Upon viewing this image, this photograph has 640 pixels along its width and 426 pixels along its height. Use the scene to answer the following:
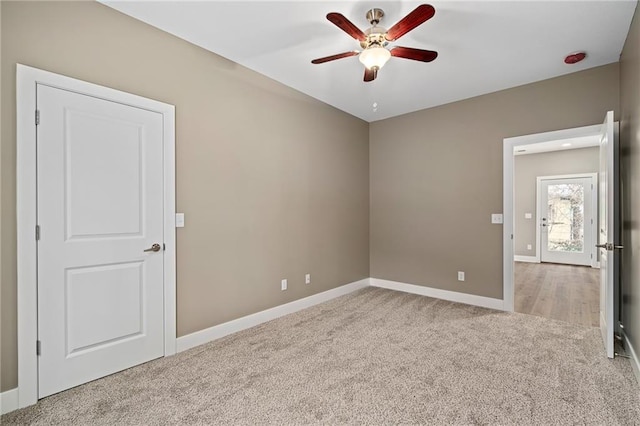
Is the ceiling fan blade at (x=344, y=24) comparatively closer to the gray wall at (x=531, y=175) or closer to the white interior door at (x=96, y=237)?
the white interior door at (x=96, y=237)

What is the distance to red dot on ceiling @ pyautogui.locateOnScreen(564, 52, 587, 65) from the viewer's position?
9.56 feet

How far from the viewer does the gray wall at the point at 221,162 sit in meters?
1.95

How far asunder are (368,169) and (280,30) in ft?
9.42

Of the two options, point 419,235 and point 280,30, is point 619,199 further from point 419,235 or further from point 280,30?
point 280,30

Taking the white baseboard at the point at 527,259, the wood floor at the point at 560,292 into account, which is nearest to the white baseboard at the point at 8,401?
the wood floor at the point at 560,292

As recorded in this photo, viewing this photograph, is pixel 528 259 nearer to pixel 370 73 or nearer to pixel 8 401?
pixel 370 73

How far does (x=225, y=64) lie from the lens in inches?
120

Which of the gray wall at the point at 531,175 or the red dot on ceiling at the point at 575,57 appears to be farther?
the gray wall at the point at 531,175

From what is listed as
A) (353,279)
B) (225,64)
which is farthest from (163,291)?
Result: (353,279)

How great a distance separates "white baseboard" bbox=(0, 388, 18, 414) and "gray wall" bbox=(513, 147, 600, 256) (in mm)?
8980

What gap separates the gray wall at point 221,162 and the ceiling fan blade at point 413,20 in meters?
1.72

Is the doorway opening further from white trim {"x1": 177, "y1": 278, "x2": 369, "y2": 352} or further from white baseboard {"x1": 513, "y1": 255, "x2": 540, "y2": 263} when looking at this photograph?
white trim {"x1": 177, "y1": 278, "x2": 369, "y2": 352}

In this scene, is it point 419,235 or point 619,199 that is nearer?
point 619,199

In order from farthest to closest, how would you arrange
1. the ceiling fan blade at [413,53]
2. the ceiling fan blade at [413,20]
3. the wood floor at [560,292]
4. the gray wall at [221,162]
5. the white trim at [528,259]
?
1. the white trim at [528,259]
2. the wood floor at [560,292]
3. the ceiling fan blade at [413,53]
4. the gray wall at [221,162]
5. the ceiling fan blade at [413,20]
